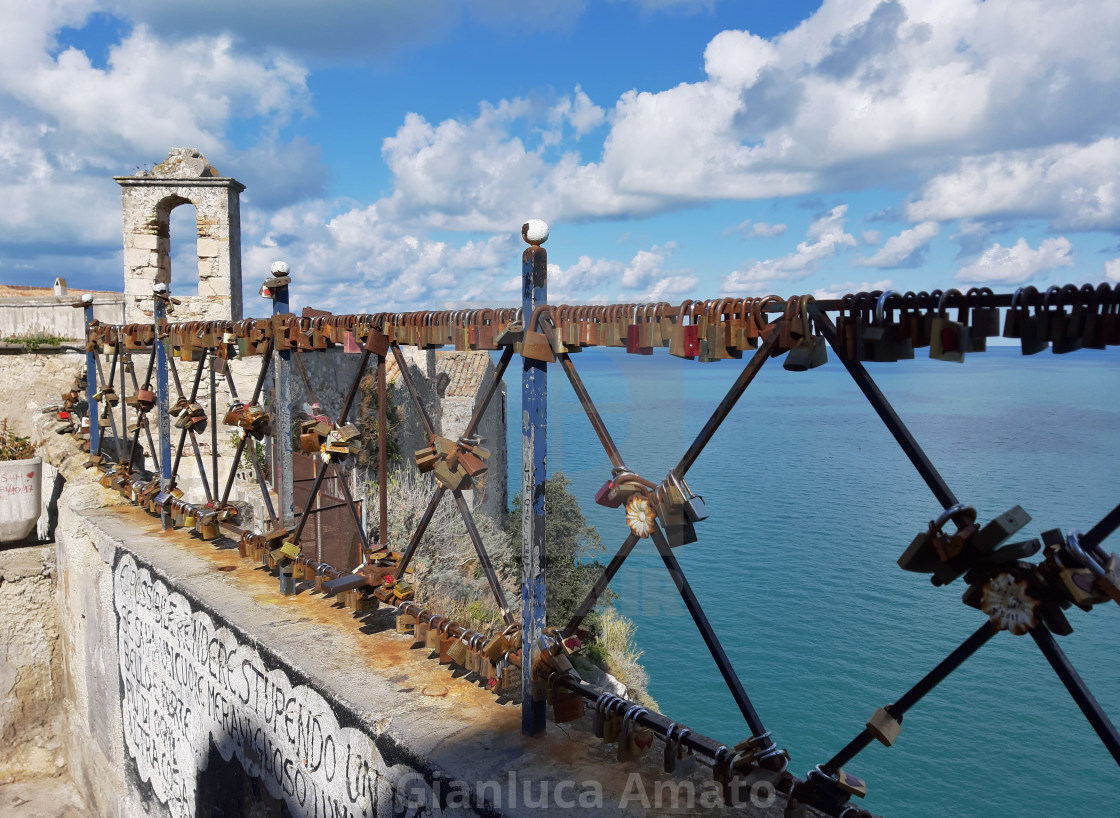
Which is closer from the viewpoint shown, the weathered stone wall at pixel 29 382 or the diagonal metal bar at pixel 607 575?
the diagonal metal bar at pixel 607 575

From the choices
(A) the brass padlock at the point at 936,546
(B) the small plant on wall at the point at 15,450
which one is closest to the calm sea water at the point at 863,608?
(A) the brass padlock at the point at 936,546

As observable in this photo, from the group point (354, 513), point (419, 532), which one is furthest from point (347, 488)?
point (419, 532)

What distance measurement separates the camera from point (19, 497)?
6879 mm

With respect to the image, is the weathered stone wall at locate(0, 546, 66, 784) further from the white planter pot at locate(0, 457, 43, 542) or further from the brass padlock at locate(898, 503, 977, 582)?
the brass padlock at locate(898, 503, 977, 582)

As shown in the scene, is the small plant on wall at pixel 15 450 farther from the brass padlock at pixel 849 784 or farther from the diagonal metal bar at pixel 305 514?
the brass padlock at pixel 849 784

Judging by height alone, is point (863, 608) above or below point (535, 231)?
below

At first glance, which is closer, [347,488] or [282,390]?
[347,488]

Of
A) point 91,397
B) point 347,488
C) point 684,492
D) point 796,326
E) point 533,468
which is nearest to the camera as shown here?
point 796,326

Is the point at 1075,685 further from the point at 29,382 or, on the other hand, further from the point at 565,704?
the point at 29,382

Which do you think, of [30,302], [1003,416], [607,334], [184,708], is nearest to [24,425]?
[30,302]

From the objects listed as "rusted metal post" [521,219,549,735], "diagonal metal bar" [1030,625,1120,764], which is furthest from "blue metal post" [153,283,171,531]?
"diagonal metal bar" [1030,625,1120,764]

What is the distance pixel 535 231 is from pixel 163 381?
4652 millimetres

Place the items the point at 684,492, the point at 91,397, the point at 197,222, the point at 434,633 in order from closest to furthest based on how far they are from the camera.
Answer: the point at 684,492 < the point at 434,633 < the point at 91,397 < the point at 197,222

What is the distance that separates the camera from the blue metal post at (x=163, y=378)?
222 inches
